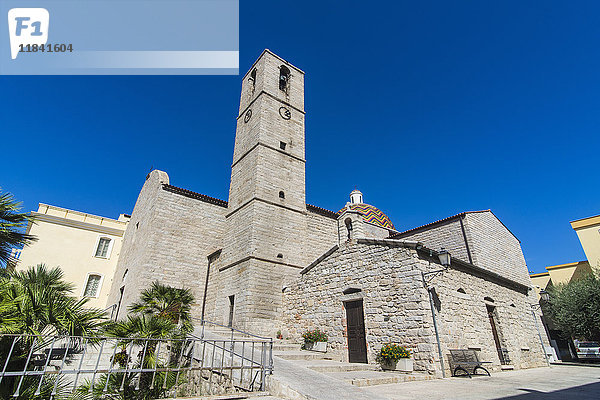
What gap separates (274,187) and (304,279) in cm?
506

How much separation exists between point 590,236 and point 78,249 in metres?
32.7

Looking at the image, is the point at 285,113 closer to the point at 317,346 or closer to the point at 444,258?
the point at 444,258

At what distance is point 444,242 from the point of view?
17.5 meters

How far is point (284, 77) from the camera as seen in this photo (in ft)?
66.0

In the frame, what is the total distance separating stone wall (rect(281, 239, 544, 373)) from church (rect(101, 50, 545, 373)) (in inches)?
1.5

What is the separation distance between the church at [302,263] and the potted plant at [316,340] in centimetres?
28

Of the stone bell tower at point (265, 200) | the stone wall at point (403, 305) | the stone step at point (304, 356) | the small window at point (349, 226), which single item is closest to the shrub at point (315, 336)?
the stone wall at point (403, 305)

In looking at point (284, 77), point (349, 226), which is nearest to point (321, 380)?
point (349, 226)

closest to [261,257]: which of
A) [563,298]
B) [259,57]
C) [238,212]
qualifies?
[238,212]

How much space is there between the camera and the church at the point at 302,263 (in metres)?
9.70

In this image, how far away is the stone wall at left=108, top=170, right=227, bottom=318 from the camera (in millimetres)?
15016

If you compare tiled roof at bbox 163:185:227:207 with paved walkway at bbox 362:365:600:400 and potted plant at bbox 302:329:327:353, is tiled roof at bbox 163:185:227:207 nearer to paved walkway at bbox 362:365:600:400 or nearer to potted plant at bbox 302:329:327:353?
potted plant at bbox 302:329:327:353

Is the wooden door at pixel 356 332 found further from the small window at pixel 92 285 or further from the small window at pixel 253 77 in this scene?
the small window at pixel 92 285

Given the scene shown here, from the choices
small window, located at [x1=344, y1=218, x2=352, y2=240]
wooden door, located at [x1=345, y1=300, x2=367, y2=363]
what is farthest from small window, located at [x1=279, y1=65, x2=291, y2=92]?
wooden door, located at [x1=345, y1=300, x2=367, y2=363]
